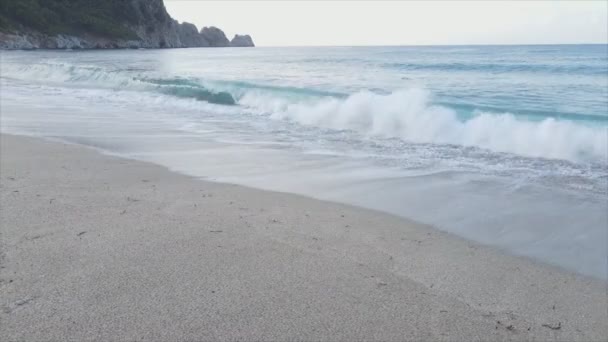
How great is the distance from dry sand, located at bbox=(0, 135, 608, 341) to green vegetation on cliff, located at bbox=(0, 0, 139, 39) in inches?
3307

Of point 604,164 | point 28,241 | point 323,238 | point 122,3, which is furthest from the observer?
point 122,3

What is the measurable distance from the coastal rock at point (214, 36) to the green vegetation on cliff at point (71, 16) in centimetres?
6153

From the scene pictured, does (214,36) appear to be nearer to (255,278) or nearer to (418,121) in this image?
(418,121)

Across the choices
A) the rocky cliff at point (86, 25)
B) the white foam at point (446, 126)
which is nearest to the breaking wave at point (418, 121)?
the white foam at point (446, 126)

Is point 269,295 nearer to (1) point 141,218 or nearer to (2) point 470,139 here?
(1) point 141,218

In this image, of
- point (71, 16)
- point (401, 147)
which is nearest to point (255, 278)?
point (401, 147)

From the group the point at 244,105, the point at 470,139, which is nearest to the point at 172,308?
the point at 470,139

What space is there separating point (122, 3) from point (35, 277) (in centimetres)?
12146

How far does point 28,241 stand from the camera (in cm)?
338

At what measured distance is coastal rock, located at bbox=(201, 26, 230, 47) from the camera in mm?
173250

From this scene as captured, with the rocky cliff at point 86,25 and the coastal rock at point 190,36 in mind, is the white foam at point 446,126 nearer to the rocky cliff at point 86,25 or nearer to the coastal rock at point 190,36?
the rocky cliff at point 86,25

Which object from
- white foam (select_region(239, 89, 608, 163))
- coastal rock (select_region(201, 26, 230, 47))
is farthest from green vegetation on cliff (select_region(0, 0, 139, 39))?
white foam (select_region(239, 89, 608, 163))

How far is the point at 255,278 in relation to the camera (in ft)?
9.80

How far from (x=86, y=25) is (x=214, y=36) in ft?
286
